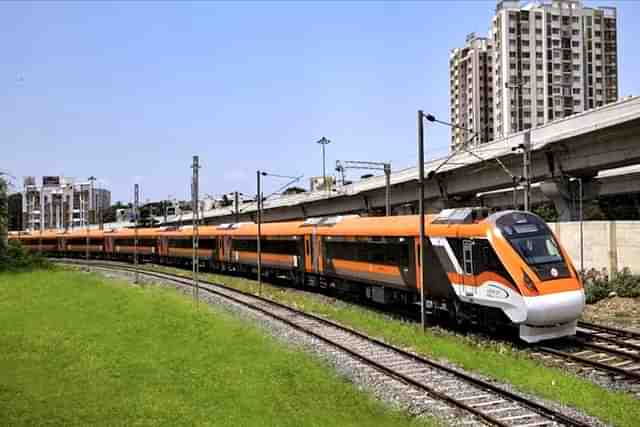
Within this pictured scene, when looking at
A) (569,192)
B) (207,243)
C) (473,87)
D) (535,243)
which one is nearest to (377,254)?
(535,243)

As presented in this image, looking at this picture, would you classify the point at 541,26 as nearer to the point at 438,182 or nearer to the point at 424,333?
the point at 438,182

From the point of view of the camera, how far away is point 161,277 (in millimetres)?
44125

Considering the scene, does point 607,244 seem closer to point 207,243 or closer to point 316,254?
point 316,254

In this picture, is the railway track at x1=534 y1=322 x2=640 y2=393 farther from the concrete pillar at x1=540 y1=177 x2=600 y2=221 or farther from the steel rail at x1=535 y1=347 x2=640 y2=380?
the concrete pillar at x1=540 y1=177 x2=600 y2=221

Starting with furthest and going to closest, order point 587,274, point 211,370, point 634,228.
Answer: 1. point 587,274
2. point 634,228
3. point 211,370

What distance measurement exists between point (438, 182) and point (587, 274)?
720 inches

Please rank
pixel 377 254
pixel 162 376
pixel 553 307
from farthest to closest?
1. pixel 377 254
2. pixel 553 307
3. pixel 162 376

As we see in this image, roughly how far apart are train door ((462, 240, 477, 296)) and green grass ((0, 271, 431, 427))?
201 inches

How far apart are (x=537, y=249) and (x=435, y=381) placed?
17.7 ft

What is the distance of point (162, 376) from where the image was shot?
13.9 metres

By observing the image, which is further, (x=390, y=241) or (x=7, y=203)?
(x=7, y=203)

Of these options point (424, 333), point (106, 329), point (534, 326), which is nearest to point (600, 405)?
point (534, 326)

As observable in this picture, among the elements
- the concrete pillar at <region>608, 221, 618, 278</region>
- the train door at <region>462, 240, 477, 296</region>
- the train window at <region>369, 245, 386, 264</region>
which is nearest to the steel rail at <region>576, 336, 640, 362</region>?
the train door at <region>462, 240, 477, 296</region>

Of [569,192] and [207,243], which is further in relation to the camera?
[207,243]
